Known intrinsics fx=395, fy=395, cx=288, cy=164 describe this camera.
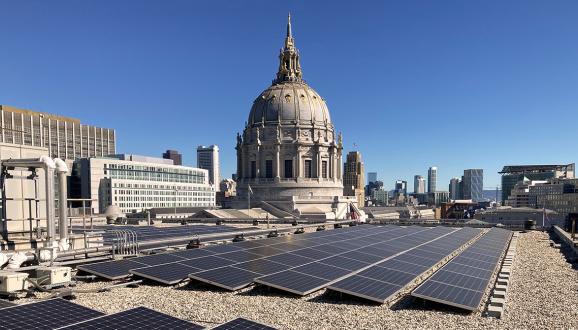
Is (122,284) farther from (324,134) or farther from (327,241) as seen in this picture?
(324,134)

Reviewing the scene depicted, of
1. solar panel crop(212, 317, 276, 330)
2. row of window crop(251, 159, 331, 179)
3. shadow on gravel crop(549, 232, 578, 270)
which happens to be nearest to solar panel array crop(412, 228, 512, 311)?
shadow on gravel crop(549, 232, 578, 270)

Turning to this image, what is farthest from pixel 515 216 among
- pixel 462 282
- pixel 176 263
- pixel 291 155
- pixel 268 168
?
pixel 176 263

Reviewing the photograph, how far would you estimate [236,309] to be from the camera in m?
18.4

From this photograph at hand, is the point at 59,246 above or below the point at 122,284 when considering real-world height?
above

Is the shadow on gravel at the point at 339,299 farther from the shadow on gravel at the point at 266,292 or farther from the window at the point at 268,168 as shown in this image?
the window at the point at 268,168

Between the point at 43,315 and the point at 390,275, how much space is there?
17282 mm

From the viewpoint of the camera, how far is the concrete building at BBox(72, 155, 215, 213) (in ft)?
468

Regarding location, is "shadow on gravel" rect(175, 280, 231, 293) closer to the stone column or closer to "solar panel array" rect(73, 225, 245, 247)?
"solar panel array" rect(73, 225, 245, 247)

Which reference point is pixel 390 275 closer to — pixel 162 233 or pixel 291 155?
pixel 162 233

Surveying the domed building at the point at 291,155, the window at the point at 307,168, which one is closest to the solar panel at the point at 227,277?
the domed building at the point at 291,155

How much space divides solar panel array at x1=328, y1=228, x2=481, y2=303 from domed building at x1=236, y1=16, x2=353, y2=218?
245ft

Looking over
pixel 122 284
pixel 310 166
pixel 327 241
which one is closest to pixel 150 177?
pixel 310 166

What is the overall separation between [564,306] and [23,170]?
3203 cm

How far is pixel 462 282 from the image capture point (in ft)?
71.9
